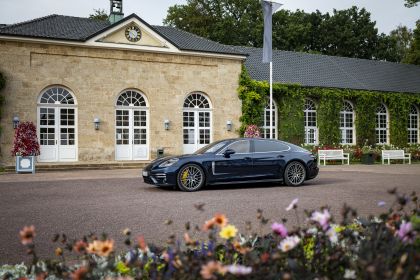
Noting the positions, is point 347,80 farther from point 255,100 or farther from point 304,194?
point 304,194

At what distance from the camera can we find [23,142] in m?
17.6

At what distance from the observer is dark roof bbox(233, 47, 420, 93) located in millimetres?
28078

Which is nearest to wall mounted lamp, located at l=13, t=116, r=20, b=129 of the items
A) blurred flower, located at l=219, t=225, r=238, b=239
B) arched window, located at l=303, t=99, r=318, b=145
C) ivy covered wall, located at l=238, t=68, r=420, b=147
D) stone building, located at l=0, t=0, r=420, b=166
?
stone building, located at l=0, t=0, r=420, b=166

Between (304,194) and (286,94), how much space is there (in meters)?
17.7

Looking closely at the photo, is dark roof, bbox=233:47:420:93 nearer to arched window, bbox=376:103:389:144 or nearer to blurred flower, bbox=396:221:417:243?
arched window, bbox=376:103:389:144

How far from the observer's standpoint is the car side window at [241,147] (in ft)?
37.8

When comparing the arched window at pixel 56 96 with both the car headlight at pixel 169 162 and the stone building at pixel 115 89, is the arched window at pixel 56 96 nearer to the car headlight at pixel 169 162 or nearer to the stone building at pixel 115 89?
the stone building at pixel 115 89

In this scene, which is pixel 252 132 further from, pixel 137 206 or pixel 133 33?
pixel 137 206

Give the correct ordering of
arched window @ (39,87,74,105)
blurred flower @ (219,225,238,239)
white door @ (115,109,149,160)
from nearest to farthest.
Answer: blurred flower @ (219,225,238,239), arched window @ (39,87,74,105), white door @ (115,109,149,160)

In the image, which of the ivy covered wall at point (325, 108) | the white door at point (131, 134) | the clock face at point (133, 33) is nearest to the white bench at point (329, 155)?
the ivy covered wall at point (325, 108)

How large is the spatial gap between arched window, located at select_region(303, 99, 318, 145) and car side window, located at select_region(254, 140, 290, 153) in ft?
54.5

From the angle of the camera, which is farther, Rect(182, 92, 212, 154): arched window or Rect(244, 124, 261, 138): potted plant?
Rect(182, 92, 212, 154): arched window

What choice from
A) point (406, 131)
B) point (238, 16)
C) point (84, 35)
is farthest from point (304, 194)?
point (238, 16)

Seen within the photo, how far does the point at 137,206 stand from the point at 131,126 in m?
14.9
